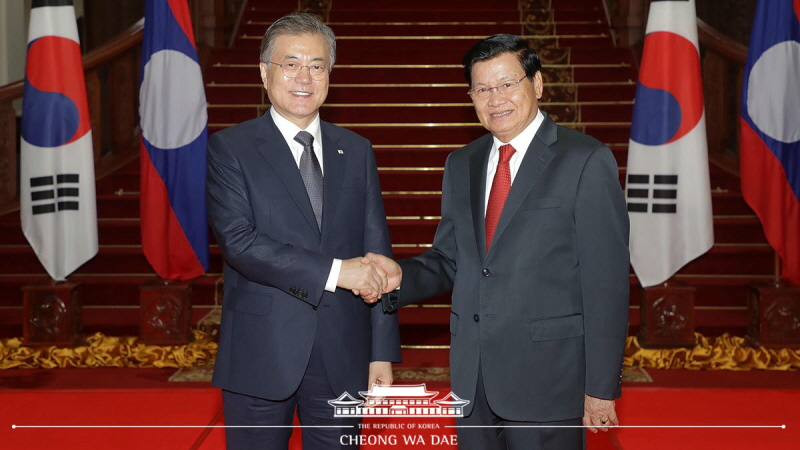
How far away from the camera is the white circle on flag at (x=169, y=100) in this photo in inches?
205

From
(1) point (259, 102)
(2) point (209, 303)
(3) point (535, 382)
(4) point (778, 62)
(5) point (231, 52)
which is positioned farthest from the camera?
(5) point (231, 52)

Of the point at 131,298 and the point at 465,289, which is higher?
the point at 465,289

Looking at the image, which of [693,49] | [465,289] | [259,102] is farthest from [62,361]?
[693,49]

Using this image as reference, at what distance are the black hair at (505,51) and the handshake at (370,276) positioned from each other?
574 mm

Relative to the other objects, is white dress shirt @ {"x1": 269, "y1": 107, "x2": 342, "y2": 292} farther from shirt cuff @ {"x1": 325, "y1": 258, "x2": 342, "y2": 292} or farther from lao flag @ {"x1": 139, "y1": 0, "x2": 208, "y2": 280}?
lao flag @ {"x1": 139, "y1": 0, "x2": 208, "y2": 280}

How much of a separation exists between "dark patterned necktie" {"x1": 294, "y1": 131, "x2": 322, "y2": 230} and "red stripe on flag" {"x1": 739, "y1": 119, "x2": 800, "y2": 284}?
11.8 ft

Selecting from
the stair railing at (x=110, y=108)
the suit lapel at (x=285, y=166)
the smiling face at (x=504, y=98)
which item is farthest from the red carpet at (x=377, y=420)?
the stair railing at (x=110, y=108)

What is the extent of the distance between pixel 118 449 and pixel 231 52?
16.9 feet

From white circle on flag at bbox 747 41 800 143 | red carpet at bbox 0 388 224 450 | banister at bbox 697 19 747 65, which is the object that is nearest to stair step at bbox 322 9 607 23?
banister at bbox 697 19 747 65

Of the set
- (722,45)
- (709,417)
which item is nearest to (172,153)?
(709,417)

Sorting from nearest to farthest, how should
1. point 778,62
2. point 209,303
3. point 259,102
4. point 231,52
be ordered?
point 778,62, point 209,303, point 259,102, point 231,52

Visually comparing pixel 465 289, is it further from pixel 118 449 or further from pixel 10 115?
pixel 10 115

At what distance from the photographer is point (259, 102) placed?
7438 millimetres

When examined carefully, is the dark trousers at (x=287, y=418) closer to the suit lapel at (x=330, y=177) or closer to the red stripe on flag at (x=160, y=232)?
the suit lapel at (x=330, y=177)
